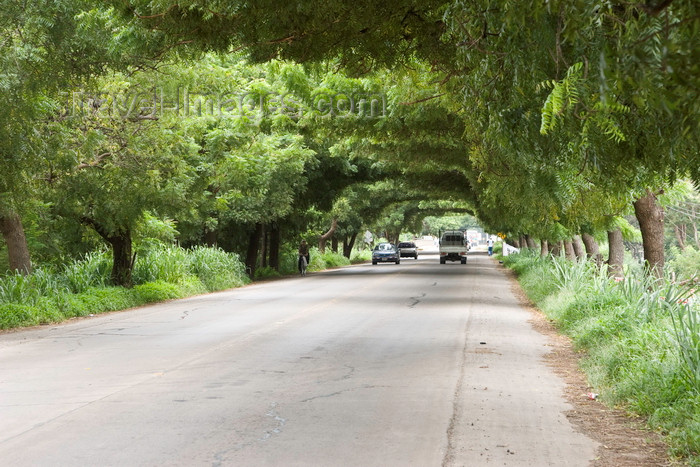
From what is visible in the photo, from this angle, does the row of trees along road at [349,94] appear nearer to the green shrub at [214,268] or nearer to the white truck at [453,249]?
the green shrub at [214,268]

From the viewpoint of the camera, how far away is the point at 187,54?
10.1 meters

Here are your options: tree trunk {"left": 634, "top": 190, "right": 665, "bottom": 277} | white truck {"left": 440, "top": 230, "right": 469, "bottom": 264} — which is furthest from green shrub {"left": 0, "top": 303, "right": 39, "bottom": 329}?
white truck {"left": 440, "top": 230, "right": 469, "bottom": 264}

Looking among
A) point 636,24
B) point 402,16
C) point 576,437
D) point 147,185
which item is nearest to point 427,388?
point 576,437

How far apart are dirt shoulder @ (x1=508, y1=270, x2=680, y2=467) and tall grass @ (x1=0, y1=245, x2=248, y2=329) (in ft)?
38.6

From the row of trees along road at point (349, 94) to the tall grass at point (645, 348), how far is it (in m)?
1.51

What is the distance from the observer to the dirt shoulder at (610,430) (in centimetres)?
627

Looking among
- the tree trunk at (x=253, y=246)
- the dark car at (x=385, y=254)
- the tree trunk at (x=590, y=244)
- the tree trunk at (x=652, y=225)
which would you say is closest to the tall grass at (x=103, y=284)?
the tree trunk at (x=253, y=246)

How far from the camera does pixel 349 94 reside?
57.2 feet

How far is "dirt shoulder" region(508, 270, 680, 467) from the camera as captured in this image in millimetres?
6266

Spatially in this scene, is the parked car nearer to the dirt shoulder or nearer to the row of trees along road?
the row of trees along road

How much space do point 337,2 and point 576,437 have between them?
478 cm

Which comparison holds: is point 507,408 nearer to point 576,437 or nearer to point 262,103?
point 576,437

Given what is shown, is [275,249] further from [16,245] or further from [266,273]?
[16,245]

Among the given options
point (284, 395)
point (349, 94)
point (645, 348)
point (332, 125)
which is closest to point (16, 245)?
point (332, 125)
